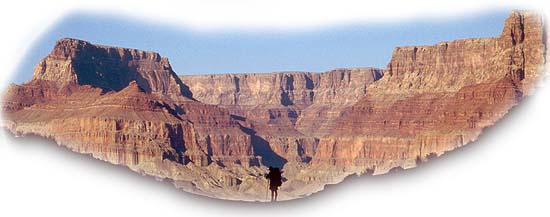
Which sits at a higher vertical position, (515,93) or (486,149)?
(515,93)

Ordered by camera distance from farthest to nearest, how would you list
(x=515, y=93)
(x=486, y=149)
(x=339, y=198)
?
(x=515, y=93) < (x=486, y=149) < (x=339, y=198)

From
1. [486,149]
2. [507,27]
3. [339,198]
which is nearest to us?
[339,198]

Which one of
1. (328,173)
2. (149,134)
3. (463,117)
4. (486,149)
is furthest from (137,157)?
(486,149)

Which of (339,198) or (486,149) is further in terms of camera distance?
(486,149)

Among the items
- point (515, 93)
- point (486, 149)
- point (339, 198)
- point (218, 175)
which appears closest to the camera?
point (339, 198)

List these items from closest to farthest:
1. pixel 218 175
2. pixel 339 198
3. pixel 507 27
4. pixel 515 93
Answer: pixel 339 198, pixel 515 93, pixel 507 27, pixel 218 175

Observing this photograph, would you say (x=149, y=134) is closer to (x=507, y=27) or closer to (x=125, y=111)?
(x=125, y=111)

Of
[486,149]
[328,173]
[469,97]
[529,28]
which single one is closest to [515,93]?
[529,28]

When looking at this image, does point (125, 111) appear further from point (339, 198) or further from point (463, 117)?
point (339, 198)

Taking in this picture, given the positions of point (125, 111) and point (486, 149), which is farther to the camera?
point (125, 111)
